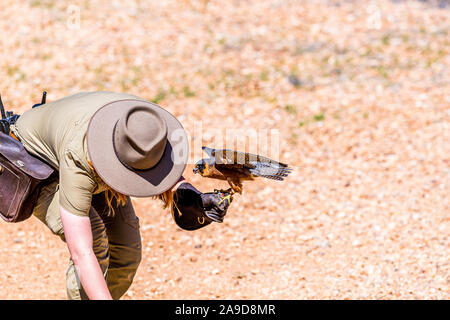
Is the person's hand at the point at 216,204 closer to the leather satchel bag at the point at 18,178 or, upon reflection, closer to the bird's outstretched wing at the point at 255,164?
the bird's outstretched wing at the point at 255,164

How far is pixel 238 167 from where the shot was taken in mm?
3154

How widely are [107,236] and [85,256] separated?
71cm

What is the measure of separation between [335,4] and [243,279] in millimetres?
7176

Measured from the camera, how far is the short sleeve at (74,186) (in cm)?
253

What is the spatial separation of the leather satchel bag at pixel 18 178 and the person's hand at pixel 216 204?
88 cm

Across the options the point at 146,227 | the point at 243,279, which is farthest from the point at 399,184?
the point at 146,227

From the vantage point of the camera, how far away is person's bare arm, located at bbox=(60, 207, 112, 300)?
2463mm

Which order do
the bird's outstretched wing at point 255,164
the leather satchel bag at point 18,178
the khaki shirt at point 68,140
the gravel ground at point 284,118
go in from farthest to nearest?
the gravel ground at point 284,118, the bird's outstretched wing at point 255,164, the leather satchel bag at point 18,178, the khaki shirt at point 68,140

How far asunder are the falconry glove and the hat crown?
73 cm

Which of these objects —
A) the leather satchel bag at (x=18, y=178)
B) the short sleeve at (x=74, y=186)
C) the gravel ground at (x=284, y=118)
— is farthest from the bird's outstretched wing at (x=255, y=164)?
the gravel ground at (x=284, y=118)

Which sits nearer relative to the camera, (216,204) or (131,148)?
(131,148)

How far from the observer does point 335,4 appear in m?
10.3

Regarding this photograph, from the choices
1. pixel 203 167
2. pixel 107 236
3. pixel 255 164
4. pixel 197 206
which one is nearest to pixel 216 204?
pixel 197 206

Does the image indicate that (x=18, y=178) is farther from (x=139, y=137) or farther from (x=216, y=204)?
(x=216, y=204)
